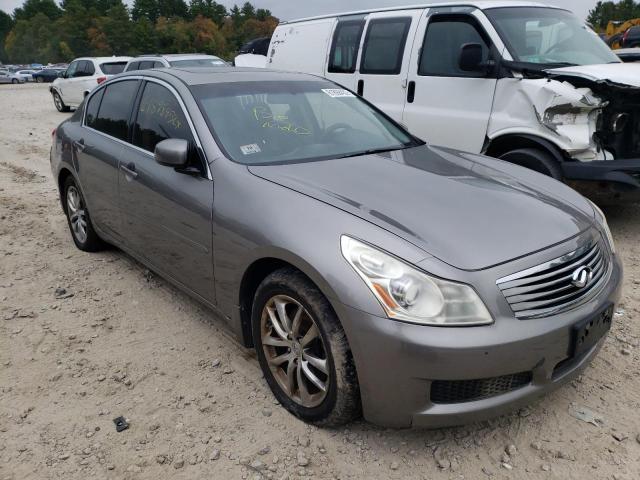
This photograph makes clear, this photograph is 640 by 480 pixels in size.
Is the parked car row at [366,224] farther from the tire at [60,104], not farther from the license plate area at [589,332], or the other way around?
the tire at [60,104]

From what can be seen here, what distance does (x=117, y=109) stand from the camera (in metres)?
4.14

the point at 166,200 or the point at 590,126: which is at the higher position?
the point at 590,126

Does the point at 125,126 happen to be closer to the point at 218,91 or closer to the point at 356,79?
the point at 218,91

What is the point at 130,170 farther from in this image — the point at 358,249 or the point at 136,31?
Result: the point at 136,31

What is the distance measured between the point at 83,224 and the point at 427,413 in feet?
12.2

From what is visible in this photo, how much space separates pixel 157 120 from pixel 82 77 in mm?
14151

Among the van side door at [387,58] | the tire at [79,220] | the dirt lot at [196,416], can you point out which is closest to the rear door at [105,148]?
the tire at [79,220]

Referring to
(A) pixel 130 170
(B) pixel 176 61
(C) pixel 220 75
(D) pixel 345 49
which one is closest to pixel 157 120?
(A) pixel 130 170

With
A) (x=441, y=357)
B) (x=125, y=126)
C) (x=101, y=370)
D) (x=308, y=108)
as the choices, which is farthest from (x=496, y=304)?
(x=125, y=126)

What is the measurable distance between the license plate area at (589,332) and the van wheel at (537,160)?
250cm

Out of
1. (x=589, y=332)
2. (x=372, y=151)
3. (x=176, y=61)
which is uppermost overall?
(x=176, y=61)

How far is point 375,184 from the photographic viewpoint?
2781 millimetres

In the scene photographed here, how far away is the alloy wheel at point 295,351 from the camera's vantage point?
8.12 ft

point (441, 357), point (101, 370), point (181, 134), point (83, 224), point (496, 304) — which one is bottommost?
point (101, 370)
